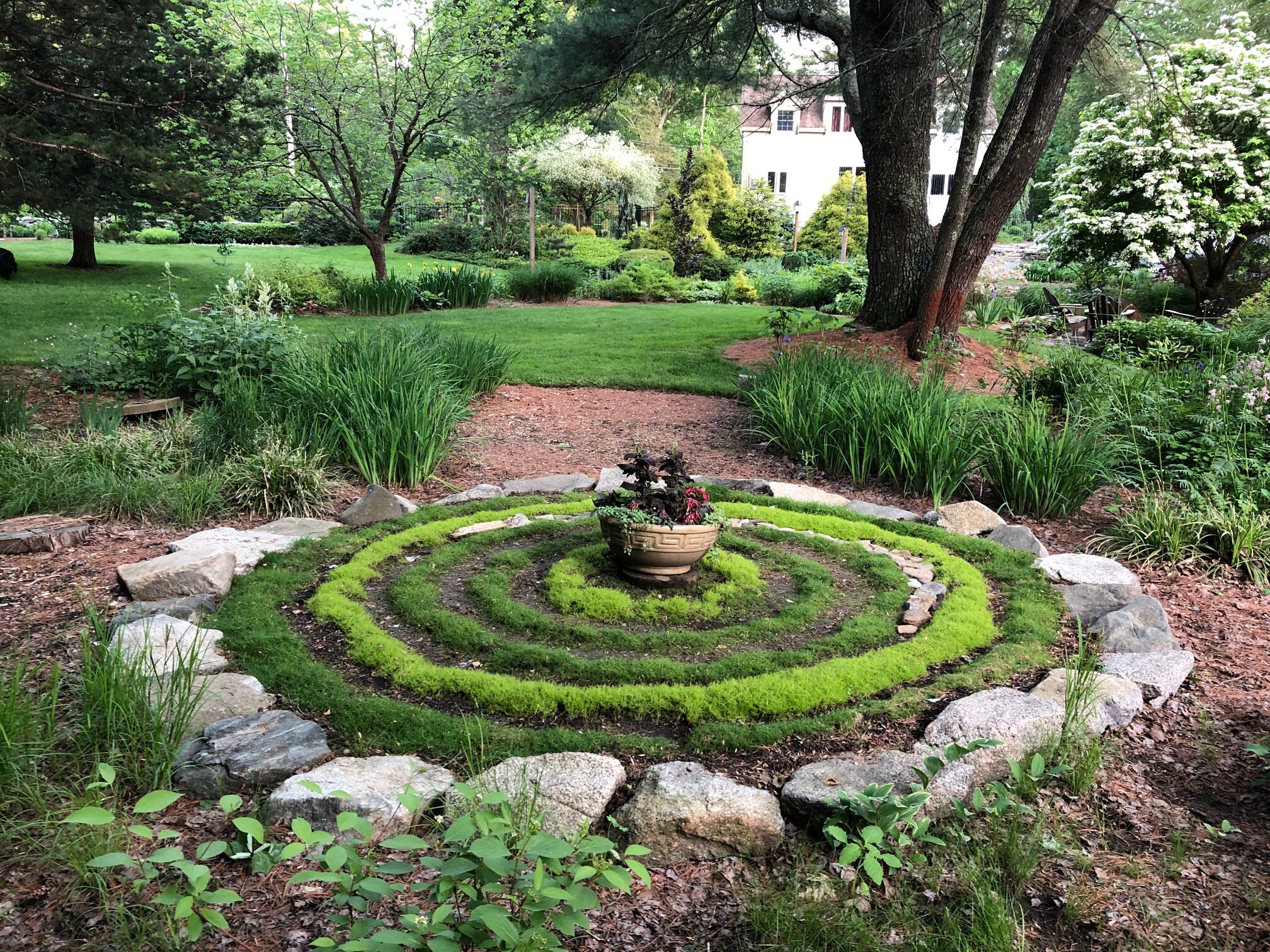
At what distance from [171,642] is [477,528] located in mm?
1721

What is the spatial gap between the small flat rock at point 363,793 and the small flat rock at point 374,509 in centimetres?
244

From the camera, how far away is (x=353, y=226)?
1377 centimetres

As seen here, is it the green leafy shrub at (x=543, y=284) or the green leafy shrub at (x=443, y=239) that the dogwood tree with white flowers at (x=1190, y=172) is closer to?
the green leafy shrub at (x=543, y=284)

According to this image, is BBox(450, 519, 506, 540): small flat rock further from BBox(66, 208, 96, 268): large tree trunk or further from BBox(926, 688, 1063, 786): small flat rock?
BBox(66, 208, 96, 268): large tree trunk

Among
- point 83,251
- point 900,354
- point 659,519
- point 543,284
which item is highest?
point 83,251

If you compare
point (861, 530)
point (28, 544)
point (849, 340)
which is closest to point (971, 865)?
point (861, 530)

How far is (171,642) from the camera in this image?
3.23m

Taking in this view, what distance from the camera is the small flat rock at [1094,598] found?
12.7 ft

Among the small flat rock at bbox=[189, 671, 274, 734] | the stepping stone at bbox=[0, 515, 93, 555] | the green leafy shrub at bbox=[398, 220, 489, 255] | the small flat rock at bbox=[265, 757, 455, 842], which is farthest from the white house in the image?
the small flat rock at bbox=[265, 757, 455, 842]

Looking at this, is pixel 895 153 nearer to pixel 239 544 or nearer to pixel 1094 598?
pixel 1094 598

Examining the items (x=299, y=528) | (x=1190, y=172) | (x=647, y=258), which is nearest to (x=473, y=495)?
(x=299, y=528)

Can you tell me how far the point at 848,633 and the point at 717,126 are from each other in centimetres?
3768

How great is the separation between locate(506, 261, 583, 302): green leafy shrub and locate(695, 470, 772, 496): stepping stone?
987 centimetres

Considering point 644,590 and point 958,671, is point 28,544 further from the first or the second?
point 958,671
